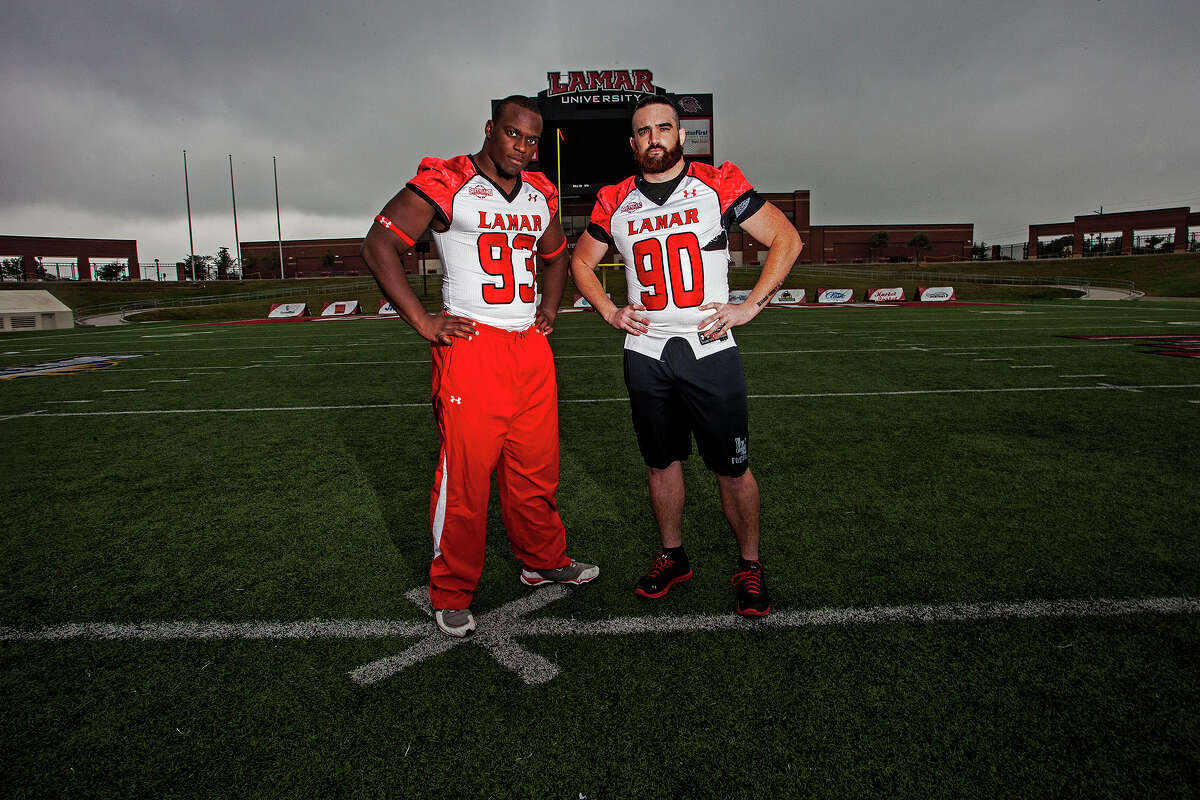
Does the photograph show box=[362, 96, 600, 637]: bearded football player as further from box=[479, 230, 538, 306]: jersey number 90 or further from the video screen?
the video screen

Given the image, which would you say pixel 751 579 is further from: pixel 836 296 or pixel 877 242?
pixel 877 242

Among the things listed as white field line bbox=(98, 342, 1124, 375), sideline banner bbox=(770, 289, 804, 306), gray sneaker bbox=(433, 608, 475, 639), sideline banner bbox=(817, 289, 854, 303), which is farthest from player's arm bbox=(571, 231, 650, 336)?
sideline banner bbox=(817, 289, 854, 303)

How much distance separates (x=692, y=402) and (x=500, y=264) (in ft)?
3.15

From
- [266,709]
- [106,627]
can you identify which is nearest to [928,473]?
[266,709]

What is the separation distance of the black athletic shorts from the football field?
2.03 feet

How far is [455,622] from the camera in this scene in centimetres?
248

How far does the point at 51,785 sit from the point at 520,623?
1432 mm

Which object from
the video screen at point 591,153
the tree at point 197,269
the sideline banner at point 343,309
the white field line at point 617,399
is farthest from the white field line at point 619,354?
the tree at point 197,269

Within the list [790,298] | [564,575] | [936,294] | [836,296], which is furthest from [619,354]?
[936,294]

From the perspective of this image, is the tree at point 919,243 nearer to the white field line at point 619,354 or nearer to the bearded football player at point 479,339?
the white field line at point 619,354

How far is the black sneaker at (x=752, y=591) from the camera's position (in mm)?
2561

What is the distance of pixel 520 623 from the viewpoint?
8.46 ft

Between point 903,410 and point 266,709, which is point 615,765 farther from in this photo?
point 903,410

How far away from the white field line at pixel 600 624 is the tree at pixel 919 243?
7622 cm
